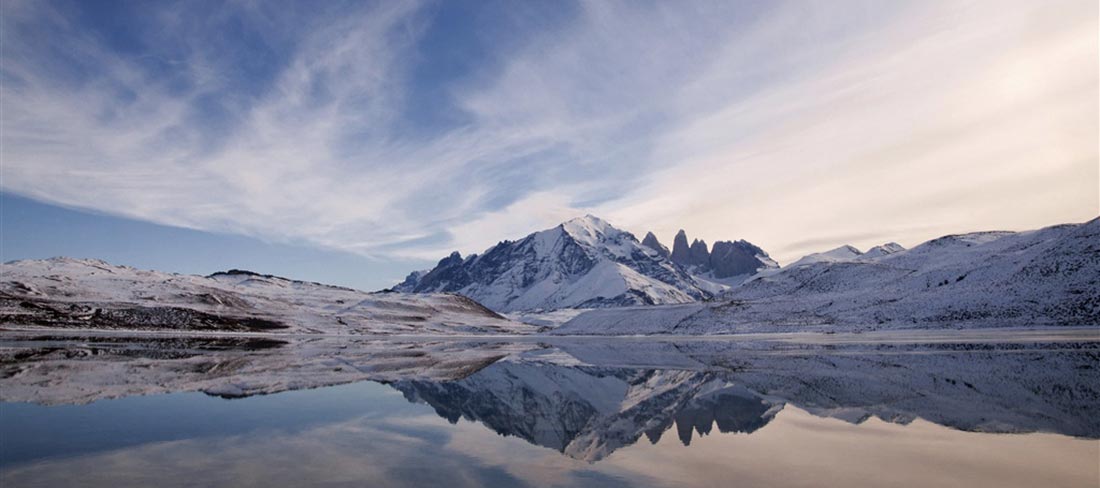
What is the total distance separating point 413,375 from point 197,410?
14.1 m

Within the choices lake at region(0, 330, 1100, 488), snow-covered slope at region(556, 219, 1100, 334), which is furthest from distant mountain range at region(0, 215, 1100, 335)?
lake at region(0, 330, 1100, 488)

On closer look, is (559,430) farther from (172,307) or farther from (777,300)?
(172,307)

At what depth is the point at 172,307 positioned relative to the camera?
126m

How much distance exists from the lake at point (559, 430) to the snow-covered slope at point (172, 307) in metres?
106

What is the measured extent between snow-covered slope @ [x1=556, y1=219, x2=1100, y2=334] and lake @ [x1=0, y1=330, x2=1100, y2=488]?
72648 mm

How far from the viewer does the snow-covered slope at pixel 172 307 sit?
11169cm

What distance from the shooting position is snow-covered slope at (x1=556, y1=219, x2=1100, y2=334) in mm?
84062

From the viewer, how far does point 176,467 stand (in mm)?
10578

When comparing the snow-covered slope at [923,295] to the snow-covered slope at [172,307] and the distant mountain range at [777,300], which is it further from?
the snow-covered slope at [172,307]

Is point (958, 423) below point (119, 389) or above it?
below

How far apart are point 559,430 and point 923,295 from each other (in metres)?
112

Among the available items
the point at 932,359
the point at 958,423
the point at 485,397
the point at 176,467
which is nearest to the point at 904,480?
the point at 958,423

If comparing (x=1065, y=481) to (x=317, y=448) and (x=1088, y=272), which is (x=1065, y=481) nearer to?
(x=317, y=448)

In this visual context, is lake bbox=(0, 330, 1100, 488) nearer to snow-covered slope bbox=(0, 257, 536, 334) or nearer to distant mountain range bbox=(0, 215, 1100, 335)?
distant mountain range bbox=(0, 215, 1100, 335)
